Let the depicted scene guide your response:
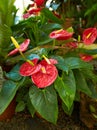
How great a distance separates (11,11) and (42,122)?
0.44 m

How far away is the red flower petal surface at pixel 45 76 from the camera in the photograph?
68 cm

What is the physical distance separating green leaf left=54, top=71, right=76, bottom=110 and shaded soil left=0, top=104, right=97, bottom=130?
23 centimetres

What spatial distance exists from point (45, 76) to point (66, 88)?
3.0 inches


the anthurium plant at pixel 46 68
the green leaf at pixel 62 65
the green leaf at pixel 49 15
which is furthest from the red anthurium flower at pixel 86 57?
the green leaf at pixel 49 15

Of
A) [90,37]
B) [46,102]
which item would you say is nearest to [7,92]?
[46,102]

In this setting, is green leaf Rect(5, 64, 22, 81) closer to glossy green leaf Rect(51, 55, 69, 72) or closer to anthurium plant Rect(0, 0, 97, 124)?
anthurium plant Rect(0, 0, 97, 124)

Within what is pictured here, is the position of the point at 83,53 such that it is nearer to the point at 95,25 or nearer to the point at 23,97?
the point at 23,97

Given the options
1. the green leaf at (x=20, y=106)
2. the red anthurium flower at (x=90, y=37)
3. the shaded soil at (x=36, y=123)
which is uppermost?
the red anthurium flower at (x=90, y=37)

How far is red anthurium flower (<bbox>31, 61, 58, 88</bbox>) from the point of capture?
68cm

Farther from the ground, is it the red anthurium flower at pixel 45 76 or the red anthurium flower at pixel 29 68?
the red anthurium flower at pixel 29 68

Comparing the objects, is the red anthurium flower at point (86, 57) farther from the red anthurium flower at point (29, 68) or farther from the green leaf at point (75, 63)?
the red anthurium flower at point (29, 68)

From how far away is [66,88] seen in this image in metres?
0.72

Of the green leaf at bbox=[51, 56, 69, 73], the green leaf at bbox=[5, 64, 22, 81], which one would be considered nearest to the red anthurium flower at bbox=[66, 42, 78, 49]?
the green leaf at bbox=[51, 56, 69, 73]

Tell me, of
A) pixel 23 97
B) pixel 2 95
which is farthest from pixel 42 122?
pixel 2 95
